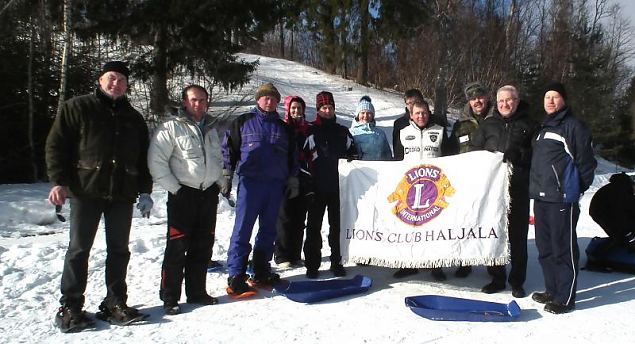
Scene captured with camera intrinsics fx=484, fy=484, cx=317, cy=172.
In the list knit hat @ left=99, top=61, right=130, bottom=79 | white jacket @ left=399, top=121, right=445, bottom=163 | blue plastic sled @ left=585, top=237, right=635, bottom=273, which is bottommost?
blue plastic sled @ left=585, top=237, right=635, bottom=273

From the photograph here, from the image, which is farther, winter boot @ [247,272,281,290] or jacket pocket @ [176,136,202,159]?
winter boot @ [247,272,281,290]

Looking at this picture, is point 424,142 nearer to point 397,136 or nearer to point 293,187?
point 397,136

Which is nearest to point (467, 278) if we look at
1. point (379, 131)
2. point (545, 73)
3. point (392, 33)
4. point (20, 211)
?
point (379, 131)

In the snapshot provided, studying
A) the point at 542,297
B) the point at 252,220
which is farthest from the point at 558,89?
the point at 252,220

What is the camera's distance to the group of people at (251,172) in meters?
3.50

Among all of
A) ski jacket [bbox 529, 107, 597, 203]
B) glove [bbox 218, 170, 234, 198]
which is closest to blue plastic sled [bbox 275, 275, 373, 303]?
glove [bbox 218, 170, 234, 198]

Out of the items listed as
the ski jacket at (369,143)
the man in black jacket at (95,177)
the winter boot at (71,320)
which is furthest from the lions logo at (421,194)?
the winter boot at (71,320)

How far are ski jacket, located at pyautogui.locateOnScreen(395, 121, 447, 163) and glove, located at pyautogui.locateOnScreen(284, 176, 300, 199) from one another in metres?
1.10

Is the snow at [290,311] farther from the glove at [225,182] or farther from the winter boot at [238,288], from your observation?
the glove at [225,182]

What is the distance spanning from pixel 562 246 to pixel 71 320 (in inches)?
150

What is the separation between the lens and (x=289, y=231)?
5297mm

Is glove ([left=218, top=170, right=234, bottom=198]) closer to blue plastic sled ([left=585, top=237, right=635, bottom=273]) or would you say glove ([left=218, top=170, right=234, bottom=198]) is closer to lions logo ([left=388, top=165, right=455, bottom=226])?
lions logo ([left=388, top=165, right=455, bottom=226])

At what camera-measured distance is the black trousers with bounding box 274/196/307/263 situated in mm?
5250

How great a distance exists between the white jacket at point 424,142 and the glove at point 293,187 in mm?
1117
